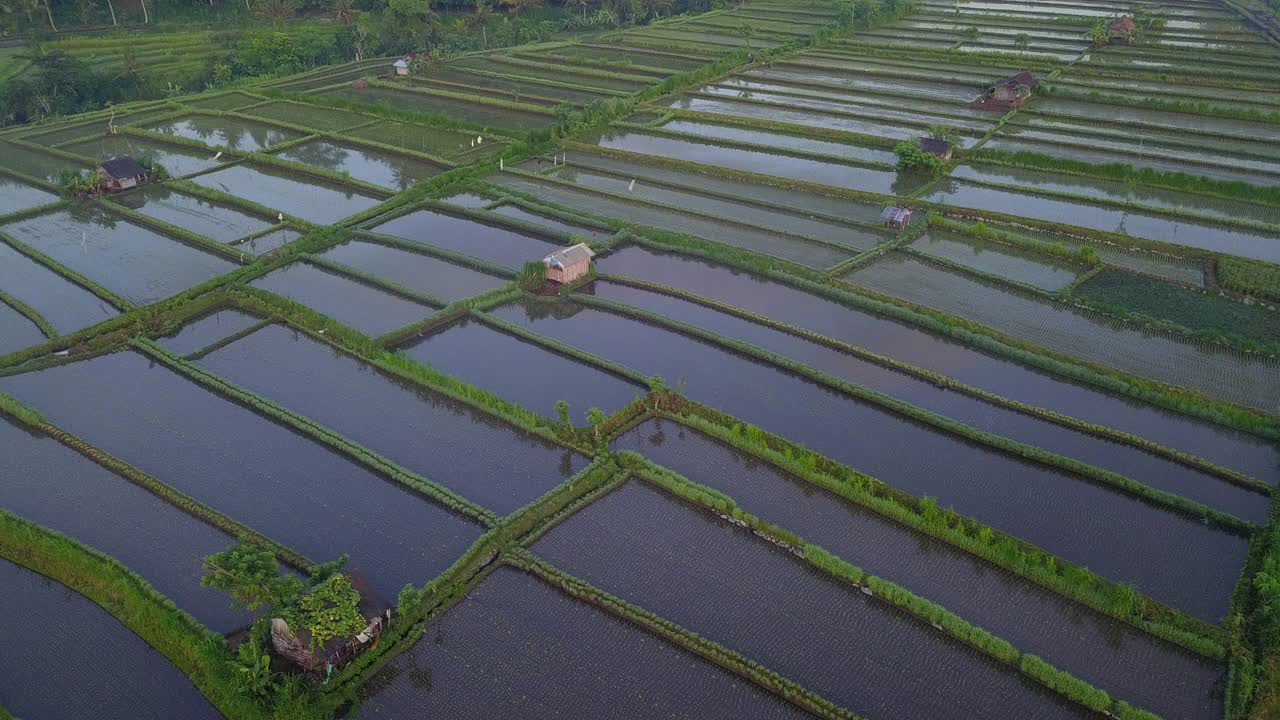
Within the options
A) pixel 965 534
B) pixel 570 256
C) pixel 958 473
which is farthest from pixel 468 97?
pixel 965 534

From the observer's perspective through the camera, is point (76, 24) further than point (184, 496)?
Yes

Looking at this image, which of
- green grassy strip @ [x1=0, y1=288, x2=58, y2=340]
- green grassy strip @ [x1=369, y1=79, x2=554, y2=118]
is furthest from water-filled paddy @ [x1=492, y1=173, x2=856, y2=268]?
green grassy strip @ [x1=0, y1=288, x2=58, y2=340]

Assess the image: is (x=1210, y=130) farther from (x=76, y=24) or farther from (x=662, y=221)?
(x=76, y=24)

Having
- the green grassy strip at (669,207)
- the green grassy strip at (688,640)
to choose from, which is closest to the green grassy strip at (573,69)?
the green grassy strip at (669,207)

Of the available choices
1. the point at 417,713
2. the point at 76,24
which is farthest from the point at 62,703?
the point at 76,24

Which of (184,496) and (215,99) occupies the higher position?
(215,99)

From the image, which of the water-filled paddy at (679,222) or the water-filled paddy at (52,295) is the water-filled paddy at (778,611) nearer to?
the water-filled paddy at (679,222)
